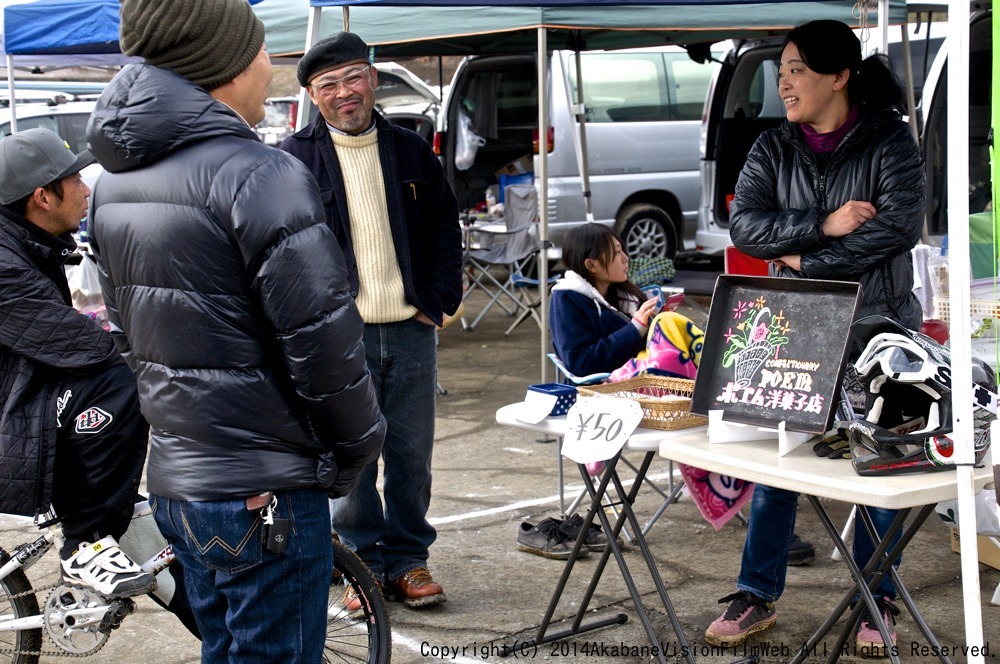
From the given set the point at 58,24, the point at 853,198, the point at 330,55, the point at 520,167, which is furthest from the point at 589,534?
the point at 520,167

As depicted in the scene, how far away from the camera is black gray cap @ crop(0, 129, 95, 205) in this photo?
10.1 ft

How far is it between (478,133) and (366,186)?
6.54m

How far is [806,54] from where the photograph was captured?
10.5 feet

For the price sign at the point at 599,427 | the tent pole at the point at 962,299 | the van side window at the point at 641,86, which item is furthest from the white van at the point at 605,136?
the tent pole at the point at 962,299

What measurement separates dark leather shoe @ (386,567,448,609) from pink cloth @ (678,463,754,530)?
3.12ft

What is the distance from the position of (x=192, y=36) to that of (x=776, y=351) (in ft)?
5.38

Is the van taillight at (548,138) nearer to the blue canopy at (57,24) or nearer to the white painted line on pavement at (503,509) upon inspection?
the blue canopy at (57,24)

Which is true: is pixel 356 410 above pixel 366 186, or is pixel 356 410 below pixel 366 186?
below

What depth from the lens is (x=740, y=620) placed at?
11.3 ft

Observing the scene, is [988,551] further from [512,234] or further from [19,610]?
[512,234]

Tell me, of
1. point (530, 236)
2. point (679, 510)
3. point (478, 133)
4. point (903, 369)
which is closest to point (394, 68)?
point (478, 133)

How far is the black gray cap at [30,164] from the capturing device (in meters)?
3.08

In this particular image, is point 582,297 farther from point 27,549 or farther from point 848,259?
point 27,549

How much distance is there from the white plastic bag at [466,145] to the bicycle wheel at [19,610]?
7.07 m
